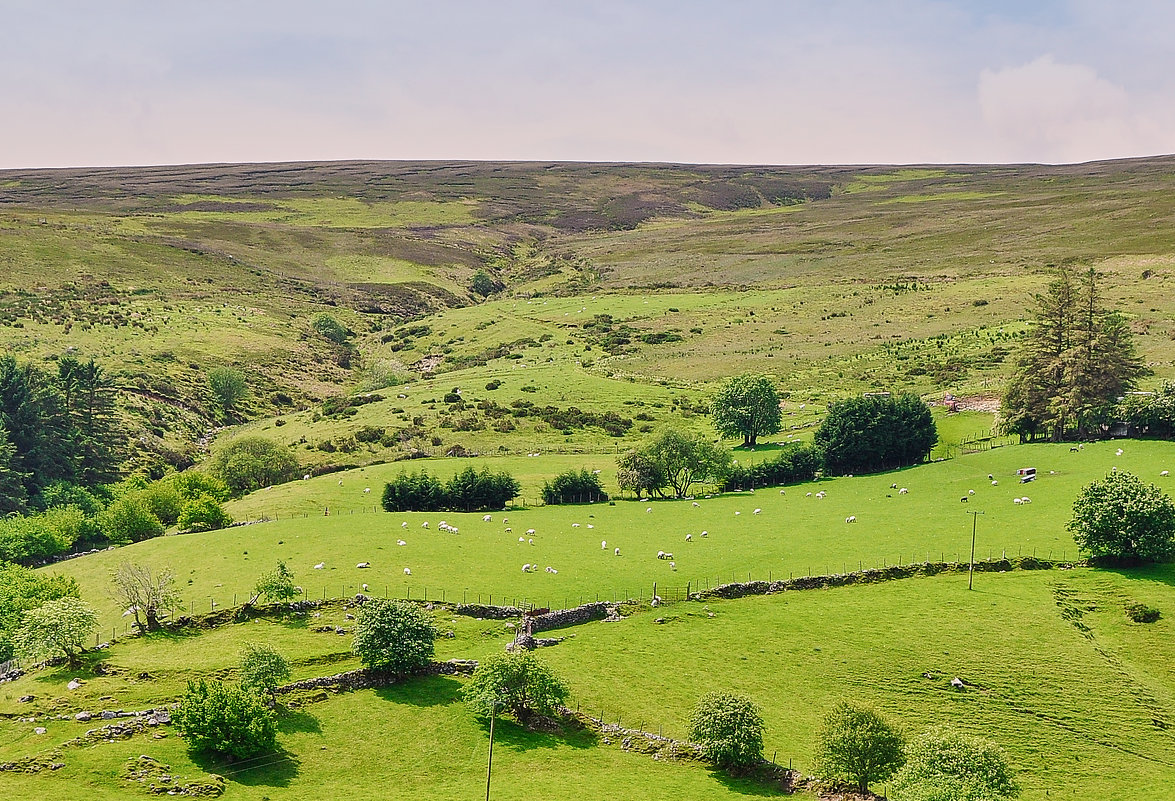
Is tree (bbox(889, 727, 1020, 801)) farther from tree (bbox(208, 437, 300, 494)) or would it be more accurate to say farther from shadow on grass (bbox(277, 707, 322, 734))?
tree (bbox(208, 437, 300, 494))

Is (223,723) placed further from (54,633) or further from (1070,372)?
(1070,372)

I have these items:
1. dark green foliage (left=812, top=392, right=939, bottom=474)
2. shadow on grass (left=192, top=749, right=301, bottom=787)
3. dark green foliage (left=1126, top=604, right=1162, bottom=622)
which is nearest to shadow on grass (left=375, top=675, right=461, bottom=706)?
shadow on grass (left=192, top=749, right=301, bottom=787)

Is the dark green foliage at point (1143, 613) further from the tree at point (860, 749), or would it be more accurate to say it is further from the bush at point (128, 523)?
the bush at point (128, 523)

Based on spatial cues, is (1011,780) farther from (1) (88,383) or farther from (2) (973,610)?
(1) (88,383)

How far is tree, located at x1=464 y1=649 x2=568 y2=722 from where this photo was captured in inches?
1850

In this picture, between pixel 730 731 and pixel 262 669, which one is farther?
pixel 262 669

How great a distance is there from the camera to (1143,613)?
55.2m

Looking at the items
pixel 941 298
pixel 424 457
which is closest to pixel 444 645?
pixel 424 457

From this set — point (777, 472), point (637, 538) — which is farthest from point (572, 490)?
point (777, 472)

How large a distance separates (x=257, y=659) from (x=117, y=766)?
8284 mm

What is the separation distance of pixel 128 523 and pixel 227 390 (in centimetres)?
5761

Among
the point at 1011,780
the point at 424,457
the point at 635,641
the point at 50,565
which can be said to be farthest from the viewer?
the point at 424,457

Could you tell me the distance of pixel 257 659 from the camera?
47.4 meters

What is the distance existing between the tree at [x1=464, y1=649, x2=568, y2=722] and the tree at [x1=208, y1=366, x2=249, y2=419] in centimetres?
9635
